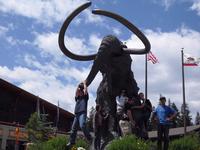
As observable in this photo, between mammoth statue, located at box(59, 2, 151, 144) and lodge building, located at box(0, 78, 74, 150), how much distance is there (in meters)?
28.3

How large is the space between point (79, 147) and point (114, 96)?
8.39ft

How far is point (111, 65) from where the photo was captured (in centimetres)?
1291

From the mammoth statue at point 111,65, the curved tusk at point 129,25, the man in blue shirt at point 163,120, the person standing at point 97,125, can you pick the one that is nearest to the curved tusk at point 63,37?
the mammoth statue at point 111,65

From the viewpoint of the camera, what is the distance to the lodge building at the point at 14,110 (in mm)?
41022

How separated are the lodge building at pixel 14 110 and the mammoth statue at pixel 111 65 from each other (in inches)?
1115

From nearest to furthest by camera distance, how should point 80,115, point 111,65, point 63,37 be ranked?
point 80,115 → point 63,37 → point 111,65

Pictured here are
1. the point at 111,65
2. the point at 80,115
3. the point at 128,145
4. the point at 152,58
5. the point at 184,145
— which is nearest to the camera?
the point at 128,145

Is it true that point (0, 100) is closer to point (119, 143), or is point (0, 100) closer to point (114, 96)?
point (114, 96)

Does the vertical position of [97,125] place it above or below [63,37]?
below

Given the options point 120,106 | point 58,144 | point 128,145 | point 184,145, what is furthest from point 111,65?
point 128,145

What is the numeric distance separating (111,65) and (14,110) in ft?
108

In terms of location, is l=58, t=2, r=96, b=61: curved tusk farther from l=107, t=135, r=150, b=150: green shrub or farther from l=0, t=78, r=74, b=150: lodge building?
l=0, t=78, r=74, b=150: lodge building

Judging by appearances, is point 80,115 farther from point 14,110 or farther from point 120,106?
point 14,110

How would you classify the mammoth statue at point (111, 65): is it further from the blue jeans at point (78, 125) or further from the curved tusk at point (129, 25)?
the blue jeans at point (78, 125)
